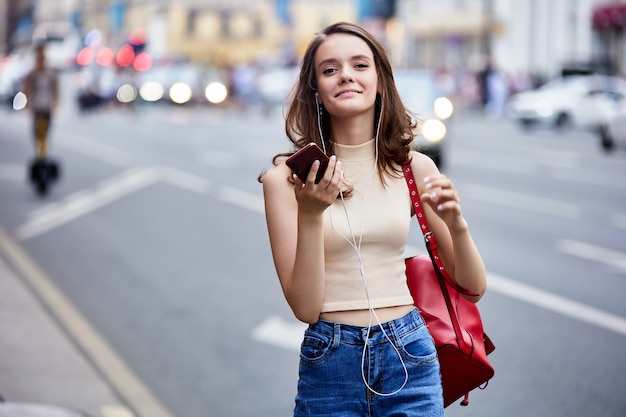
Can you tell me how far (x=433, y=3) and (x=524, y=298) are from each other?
201ft

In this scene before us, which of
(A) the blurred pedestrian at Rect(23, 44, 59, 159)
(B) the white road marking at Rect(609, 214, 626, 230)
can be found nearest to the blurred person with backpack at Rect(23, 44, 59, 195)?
(A) the blurred pedestrian at Rect(23, 44, 59, 159)

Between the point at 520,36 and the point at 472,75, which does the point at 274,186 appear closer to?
the point at 472,75

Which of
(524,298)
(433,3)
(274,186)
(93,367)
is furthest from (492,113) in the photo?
(274,186)

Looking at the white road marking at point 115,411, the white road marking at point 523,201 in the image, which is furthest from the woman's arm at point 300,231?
the white road marking at point 523,201

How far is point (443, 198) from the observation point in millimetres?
2756

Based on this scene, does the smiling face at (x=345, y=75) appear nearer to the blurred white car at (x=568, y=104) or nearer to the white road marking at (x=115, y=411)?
the white road marking at (x=115, y=411)

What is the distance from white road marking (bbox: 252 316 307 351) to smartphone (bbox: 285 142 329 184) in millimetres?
4548

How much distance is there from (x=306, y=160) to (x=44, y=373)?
13.3 ft

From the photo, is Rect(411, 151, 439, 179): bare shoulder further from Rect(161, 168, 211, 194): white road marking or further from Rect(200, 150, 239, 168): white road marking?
Rect(200, 150, 239, 168): white road marking

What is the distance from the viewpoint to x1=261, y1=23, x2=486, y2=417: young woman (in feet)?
9.25

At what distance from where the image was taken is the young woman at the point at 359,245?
2820mm

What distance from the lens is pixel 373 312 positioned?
2.85 meters

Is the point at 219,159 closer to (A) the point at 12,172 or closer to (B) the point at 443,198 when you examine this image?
(A) the point at 12,172

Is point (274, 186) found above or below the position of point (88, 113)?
above
